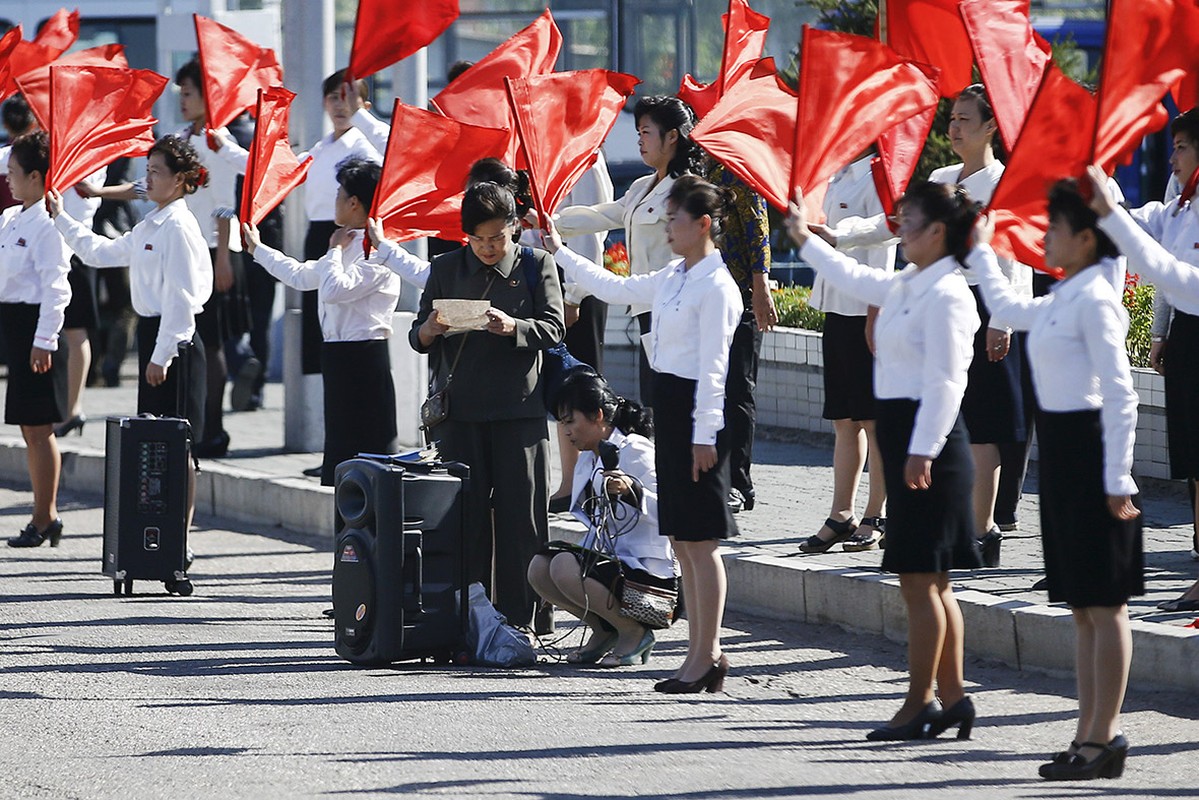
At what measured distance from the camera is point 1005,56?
7711 millimetres

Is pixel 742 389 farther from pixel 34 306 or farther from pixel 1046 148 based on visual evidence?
pixel 34 306

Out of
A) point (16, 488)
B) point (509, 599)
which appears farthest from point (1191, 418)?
point (16, 488)

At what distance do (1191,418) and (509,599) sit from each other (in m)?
2.81

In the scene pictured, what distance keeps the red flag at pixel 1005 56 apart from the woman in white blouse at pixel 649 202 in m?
1.54

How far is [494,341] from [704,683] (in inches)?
68.8

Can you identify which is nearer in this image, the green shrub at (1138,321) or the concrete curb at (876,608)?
the concrete curb at (876,608)

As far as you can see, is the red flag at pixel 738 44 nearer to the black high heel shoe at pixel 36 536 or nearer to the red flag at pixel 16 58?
the black high heel shoe at pixel 36 536

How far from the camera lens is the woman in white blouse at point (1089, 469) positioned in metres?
5.76

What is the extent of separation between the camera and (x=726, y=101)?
319 inches

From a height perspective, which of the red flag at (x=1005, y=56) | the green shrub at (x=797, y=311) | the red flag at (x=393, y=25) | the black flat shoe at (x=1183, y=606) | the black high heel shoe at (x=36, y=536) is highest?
the red flag at (x=393, y=25)

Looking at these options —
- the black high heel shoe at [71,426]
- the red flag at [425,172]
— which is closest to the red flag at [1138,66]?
the red flag at [425,172]

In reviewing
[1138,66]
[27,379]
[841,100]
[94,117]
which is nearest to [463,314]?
[841,100]

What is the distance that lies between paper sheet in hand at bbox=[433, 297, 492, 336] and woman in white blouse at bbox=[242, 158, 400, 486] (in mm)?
1503

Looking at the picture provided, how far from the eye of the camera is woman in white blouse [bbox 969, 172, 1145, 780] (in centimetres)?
576
